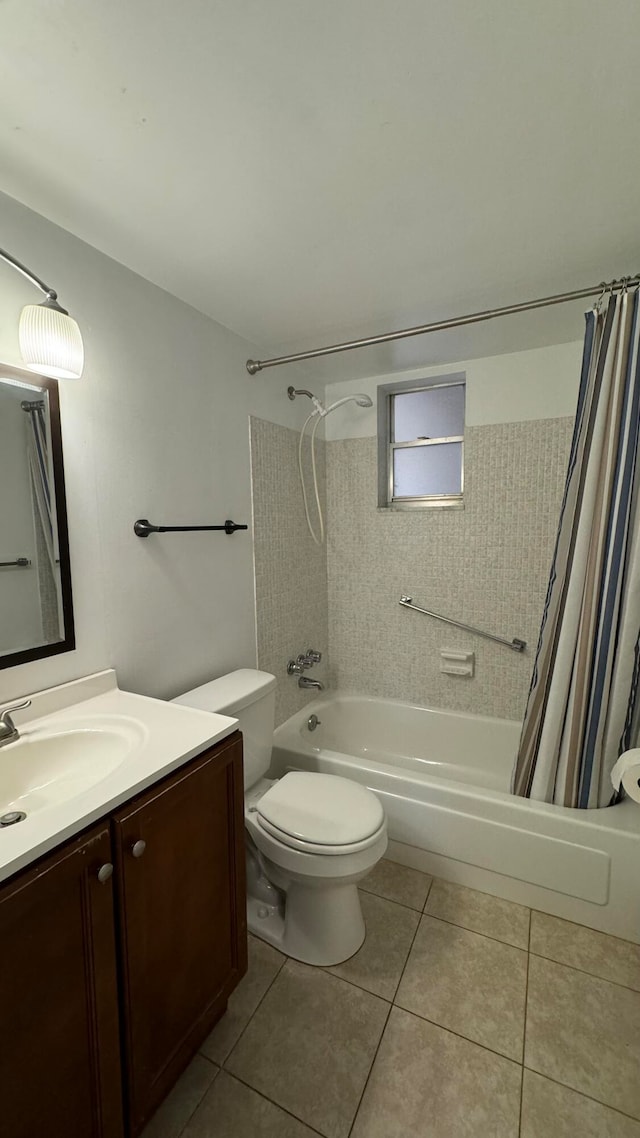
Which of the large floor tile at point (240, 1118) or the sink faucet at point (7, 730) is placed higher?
the sink faucet at point (7, 730)

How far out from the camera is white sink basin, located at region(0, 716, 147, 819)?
982 millimetres

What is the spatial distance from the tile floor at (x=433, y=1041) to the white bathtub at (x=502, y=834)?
0.10 metres

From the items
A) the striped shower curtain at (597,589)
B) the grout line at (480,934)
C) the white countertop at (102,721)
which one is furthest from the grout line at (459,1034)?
the white countertop at (102,721)

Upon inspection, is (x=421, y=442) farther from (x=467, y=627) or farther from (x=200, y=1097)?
(x=200, y=1097)

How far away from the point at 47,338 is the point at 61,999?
130cm

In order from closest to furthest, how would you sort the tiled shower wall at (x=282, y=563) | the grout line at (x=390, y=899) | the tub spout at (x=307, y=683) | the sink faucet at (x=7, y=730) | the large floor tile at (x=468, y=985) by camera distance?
the sink faucet at (x=7, y=730) < the large floor tile at (x=468, y=985) < the grout line at (x=390, y=899) < the tiled shower wall at (x=282, y=563) < the tub spout at (x=307, y=683)

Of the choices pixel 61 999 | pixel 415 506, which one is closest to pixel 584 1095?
pixel 61 999

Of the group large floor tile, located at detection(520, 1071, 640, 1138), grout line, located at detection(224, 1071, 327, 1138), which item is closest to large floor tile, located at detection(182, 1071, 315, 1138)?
grout line, located at detection(224, 1071, 327, 1138)

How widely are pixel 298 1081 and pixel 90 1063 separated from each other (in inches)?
23.9

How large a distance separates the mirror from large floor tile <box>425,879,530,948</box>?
5.20 feet

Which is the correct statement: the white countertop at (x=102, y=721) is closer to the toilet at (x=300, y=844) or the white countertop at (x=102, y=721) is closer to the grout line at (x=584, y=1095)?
the toilet at (x=300, y=844)

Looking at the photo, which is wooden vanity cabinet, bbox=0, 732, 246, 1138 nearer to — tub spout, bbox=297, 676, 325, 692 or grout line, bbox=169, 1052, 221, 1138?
grout line, bbox=169, 1052, 221, 1138

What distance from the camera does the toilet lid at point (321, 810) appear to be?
4.33 feet

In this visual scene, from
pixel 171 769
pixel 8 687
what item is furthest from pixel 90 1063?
pixel 8 687
